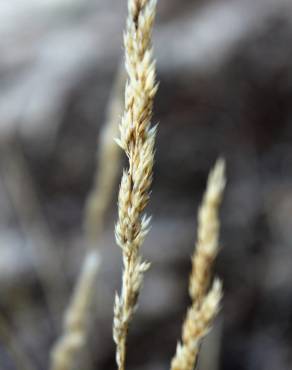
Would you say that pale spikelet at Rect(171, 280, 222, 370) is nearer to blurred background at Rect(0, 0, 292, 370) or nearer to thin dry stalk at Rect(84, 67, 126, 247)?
thin dry stalk at Rect(84, 67, 126, 247)

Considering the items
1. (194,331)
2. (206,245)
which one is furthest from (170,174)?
(194,331)

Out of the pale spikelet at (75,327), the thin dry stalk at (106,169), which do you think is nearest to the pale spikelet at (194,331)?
the pale spikelet at (75,327)

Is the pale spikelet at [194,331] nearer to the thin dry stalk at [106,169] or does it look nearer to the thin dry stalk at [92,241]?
the thin dry stalk at [92,241]

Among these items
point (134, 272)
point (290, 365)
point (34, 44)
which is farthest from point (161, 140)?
point (134, 272)

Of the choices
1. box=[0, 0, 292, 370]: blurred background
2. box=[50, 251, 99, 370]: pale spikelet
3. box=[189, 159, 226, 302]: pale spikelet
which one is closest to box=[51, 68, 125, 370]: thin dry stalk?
box=[50, 251, 99, 370]: pale spikelet

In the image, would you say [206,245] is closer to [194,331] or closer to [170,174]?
[194,331]

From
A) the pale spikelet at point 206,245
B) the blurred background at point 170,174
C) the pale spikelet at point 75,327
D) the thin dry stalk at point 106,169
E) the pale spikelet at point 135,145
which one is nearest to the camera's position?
the pale spikelet at point 135,145
